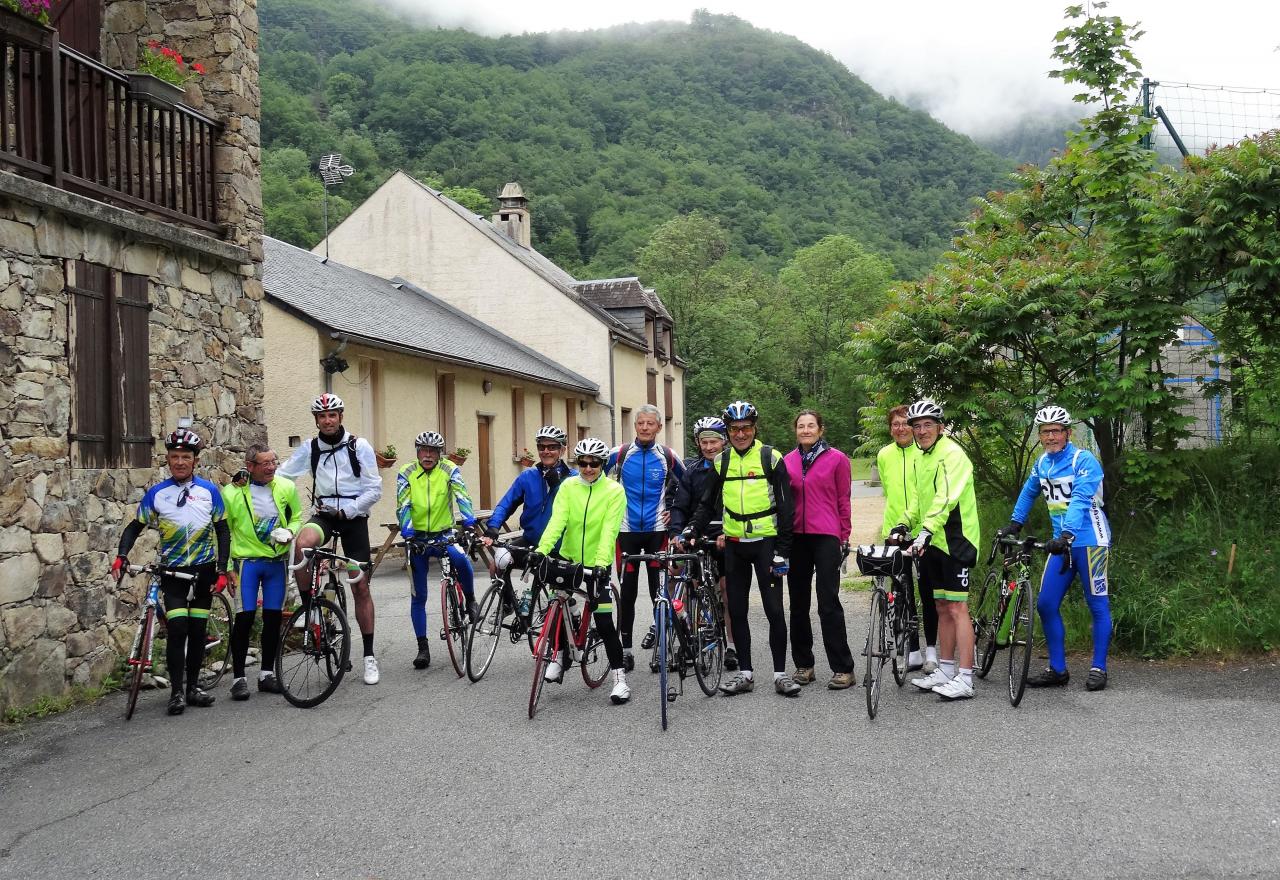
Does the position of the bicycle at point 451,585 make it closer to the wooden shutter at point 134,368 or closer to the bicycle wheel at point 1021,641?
the wooden shutter at point 134,368

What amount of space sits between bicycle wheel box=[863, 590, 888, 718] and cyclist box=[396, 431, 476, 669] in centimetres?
351

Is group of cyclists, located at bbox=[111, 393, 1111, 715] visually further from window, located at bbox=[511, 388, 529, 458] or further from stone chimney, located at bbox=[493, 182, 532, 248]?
stone chimney, located at bbox=[493, 182, 532, 248]

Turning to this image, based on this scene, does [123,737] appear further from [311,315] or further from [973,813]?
[311,315]

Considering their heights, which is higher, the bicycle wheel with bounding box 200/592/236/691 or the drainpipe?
the drainpipe

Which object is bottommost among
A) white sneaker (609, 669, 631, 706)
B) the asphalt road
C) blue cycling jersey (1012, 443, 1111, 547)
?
the asphalt road

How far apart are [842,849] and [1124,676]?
4522 millimetres

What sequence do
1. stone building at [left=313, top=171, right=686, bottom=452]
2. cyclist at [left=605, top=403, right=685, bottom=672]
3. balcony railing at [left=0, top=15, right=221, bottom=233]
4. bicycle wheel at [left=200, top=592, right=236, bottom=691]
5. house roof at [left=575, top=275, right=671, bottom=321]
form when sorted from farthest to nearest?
house roof at [left=575, top=275, right=671, bottom=321]
stone building at [left=313, top=171, right=686, bottom=452]
bicycle wheel at [left=200, top=592, right=236, bottom=691]
cyclist at [left=605, top=403, right=685, bottom=672]
balcony railing at [left=0, top=15, right=221, bottom=233]

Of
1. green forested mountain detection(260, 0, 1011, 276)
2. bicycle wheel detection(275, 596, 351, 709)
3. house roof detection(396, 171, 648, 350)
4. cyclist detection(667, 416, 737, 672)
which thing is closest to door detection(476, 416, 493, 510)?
house roof detection(396, 171, 648, 350)

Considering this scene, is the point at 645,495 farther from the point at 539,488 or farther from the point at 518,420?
the point at 518,420

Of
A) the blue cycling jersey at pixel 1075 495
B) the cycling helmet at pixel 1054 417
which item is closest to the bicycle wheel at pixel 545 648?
the blue cycling jersey at pixel 1075 495

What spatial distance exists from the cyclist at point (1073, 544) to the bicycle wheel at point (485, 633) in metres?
3.80

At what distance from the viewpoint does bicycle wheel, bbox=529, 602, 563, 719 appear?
24.8 ft

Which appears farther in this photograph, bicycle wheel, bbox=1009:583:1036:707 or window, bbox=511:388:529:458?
window, bbox=511:388:529:458

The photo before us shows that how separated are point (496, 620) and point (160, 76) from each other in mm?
5931
